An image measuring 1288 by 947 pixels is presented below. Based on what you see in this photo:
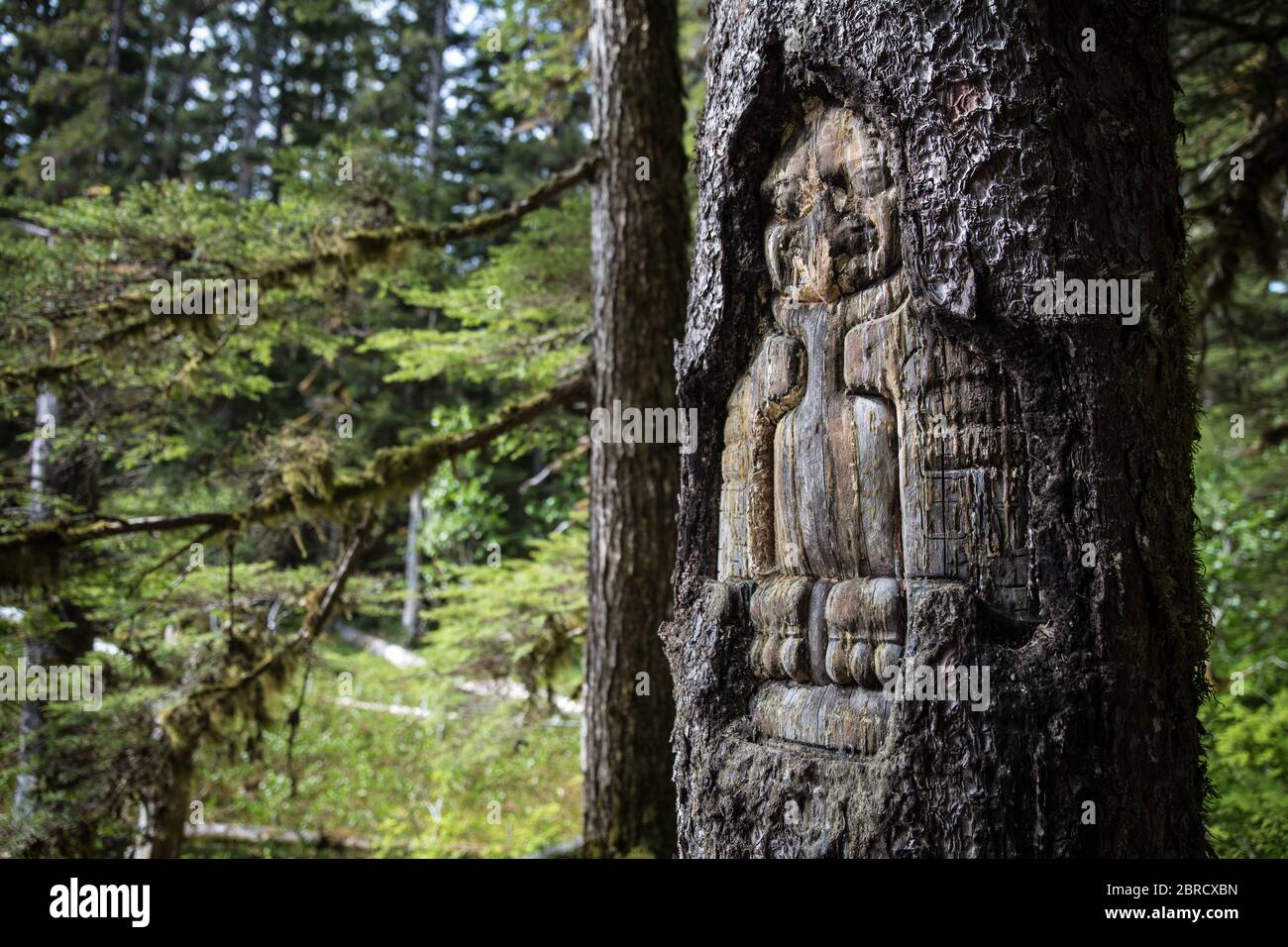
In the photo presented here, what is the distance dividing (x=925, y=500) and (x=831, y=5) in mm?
1455

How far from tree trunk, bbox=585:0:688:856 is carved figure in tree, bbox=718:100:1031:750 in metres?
1.99

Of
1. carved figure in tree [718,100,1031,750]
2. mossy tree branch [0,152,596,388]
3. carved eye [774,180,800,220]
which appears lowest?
carved figure in tree [718,100,1031,750]

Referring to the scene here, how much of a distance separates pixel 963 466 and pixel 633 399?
2.81 meters

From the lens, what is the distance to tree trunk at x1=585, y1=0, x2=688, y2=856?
15.7 ft

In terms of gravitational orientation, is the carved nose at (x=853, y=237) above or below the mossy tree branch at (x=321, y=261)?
below

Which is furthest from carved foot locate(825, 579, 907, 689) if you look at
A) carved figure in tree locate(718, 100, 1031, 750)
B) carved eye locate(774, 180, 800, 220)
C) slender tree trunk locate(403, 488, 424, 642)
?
slender tree trunk locate(403, 488, 424, 642)

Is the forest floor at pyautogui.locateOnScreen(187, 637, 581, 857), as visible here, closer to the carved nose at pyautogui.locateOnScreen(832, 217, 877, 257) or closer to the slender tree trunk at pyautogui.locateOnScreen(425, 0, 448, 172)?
the carved nose at pyautogui.locateOnScreen(832, 217, 877, 257)

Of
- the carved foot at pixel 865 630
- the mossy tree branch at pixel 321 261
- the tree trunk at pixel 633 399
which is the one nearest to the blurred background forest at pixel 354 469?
the mossy tree branch at pixel 321 261

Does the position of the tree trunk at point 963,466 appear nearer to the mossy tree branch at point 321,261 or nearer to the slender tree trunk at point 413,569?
the mossy tree branch at point 321,261

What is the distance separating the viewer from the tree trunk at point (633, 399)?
4793 millimetres

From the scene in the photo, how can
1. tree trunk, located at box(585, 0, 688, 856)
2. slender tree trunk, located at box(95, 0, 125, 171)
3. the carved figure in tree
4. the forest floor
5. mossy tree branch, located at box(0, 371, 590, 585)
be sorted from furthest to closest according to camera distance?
slender tree trunk, located at box(95, 0, 125, 171) < the forest floor < tree trunk, located at box(585, 0, 688, 856) < mossy tree branch, located at box(0, 371, 590, 585) < the carved figure in tree

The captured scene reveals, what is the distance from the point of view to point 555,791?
1046cm

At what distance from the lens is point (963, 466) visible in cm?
233
